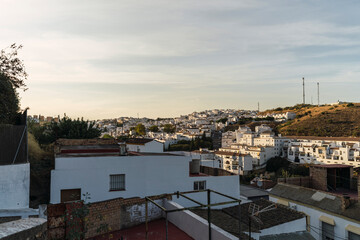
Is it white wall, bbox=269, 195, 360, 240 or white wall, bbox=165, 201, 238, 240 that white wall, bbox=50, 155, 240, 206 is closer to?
white wall, bbox=165, 201, 238, 240

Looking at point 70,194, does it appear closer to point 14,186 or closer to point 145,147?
point 14,186

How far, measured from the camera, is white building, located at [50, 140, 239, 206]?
10805 millimetres

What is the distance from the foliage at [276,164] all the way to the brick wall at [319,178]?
57678 millimetres

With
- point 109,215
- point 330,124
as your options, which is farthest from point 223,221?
point 330,124

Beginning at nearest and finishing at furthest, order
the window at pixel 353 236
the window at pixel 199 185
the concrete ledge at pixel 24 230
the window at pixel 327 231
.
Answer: the concrete ledge at pixel 24 230, the window at pixel 353 236, the window at pixel 327 231, the window at pixel 199 185

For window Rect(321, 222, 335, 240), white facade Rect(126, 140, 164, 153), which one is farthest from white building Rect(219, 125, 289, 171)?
window Rect(321, 222, 335, 240)

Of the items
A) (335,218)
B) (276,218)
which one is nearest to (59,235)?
(276,218)

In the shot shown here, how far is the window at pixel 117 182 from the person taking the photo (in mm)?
11491

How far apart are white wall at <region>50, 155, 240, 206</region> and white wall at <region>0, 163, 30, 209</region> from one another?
2.42 m

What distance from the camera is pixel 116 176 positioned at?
1159 cm

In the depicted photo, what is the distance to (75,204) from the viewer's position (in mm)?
6594

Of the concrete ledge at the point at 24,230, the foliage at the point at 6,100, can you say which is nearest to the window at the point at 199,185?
the foliage at the point at 6,100

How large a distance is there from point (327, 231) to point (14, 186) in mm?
13641

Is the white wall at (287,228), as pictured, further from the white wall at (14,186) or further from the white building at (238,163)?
the white building at (238,163)
